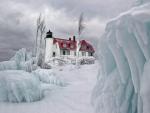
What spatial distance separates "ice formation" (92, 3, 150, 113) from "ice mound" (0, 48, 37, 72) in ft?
49.4

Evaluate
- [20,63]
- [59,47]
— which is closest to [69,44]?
[59,47]

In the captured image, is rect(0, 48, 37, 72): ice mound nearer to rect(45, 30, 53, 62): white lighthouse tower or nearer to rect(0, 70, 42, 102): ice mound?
rect(0, 70, 42, 102): ice mound

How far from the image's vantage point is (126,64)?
3.98m

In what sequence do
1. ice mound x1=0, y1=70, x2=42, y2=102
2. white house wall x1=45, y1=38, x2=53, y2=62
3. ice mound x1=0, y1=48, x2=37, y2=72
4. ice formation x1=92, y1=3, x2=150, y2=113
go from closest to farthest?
ice formation x1=92, y1=3, x2=150, y2=113 < ice mound x1=0, y1=70, x2=42, y2=102 < ice mound x1=0, y1=48, x2=37, y2=72 < white house wall x1=45, y1=38, x2=53, y2=62

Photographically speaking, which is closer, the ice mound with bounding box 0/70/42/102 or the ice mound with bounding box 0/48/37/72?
the ice mound with bounding box 0/70/42/102

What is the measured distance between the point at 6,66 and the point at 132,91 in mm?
15788

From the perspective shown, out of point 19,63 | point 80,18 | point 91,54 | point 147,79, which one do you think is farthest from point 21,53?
point 91,54

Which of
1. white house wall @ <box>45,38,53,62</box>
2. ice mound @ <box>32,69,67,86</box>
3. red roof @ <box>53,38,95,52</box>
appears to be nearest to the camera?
ice mound @ <box>32,69,67,86</box>

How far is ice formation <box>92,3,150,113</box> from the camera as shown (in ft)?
11.4

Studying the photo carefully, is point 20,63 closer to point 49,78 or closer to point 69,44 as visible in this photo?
point 49,78

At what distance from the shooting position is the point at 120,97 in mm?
4023

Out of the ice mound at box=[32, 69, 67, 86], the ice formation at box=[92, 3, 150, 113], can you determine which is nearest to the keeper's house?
the ice mound at box=[32, 69, 67, 86]

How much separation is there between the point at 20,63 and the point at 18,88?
409 inches

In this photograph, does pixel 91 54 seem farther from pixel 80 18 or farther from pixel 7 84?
pixel 7 84
